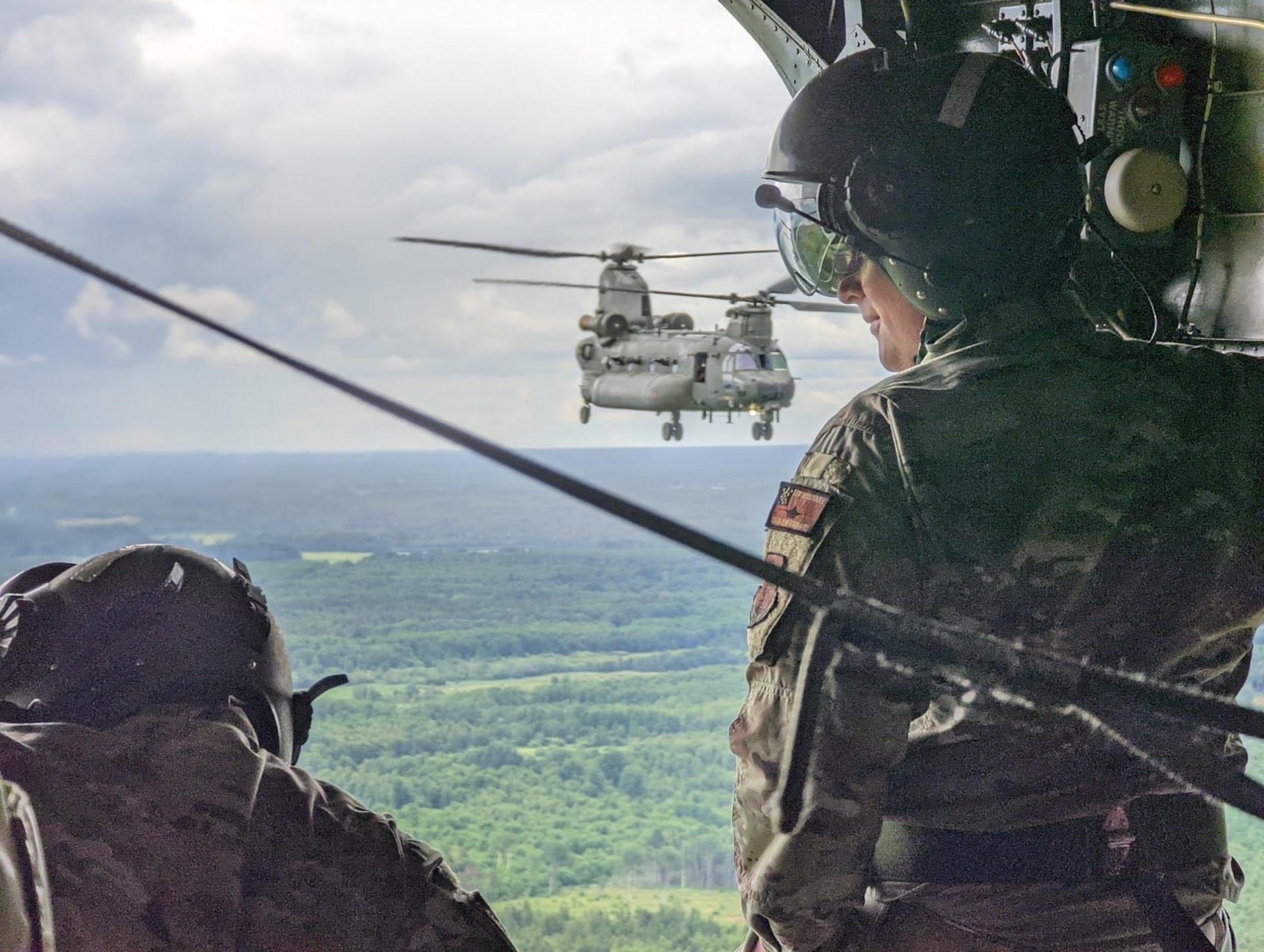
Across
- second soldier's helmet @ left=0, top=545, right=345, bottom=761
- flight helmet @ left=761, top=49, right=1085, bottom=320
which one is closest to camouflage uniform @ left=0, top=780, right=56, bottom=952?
second soldier's helmet @ left=0, top=545, right=345, bottom=761

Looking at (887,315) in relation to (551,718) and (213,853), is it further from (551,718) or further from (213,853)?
(551,718)

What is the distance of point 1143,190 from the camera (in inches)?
70.9

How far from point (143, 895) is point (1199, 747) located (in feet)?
2.73

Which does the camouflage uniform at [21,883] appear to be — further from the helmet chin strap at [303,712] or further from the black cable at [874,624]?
the helmet chin strap at [303,712]

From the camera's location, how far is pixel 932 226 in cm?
129

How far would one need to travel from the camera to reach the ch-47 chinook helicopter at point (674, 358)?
1652 centimetres

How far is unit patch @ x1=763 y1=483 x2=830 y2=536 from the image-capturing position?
46.8 inches

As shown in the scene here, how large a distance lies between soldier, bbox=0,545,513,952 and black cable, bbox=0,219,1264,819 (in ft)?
1.35

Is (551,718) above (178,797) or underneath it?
underneath

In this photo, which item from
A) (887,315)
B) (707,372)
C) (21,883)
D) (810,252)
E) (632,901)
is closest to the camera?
(21,883)

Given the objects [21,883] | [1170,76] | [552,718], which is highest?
[1170,76]

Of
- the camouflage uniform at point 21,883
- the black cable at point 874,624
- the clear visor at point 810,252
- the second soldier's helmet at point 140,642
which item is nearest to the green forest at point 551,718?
the clear visor at point 810,252

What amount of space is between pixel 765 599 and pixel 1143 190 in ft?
2.93

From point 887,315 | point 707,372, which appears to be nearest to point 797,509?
point 887,315
